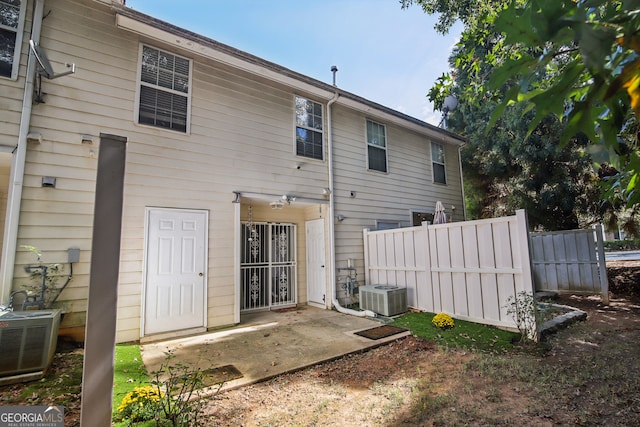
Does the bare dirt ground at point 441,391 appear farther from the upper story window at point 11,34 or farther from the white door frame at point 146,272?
the upper story window at point 11,34

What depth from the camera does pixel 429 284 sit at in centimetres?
631

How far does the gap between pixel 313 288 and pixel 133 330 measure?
13.2 feet

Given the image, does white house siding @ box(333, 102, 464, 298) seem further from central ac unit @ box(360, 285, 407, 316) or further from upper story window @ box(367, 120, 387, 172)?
central ac unit @ box(360, 285, 407, 316)

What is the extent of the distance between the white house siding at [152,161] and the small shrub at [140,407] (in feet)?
8.41

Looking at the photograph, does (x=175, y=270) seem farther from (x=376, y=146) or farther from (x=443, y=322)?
(x=376, y=146)

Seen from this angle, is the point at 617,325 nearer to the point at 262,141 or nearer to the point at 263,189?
the point at 263,189

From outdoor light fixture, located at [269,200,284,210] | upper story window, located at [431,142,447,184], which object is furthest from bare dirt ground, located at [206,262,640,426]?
upper story window, located at [431,142,447,184]

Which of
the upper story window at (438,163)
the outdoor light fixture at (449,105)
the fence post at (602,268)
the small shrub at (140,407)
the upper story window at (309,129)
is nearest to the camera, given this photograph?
the small shrub at (140,407)

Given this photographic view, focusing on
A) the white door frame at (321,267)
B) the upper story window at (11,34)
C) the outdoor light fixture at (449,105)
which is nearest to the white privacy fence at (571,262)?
the white door frame at (321,267)

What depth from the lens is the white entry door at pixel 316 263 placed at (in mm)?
7328

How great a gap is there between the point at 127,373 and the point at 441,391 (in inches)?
143

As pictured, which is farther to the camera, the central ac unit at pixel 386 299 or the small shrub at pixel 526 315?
the central ac unit at pixel 386 299

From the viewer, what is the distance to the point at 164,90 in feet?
17.8

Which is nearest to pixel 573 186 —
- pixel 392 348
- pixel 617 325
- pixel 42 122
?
pixel 617 325
